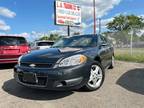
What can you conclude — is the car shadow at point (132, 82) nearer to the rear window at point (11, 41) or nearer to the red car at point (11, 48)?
the red car at point (11, 48)

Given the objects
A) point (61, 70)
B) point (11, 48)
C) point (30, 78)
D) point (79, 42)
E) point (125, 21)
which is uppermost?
point (125, 21)

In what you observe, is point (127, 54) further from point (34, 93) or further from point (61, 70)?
point (61, 70)

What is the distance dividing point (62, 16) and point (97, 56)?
578 inches

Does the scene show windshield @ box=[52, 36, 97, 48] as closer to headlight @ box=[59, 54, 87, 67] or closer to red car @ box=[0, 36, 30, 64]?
headlight @ box=[59, 54, 87, 67]

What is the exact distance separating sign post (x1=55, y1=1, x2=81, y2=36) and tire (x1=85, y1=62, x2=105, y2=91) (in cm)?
1440

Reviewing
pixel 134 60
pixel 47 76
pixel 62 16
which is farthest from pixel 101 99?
pixel 62 16

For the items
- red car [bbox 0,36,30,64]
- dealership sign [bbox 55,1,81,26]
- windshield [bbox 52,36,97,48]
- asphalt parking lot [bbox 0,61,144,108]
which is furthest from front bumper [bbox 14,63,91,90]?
dealership sign [bbox 55,1,81,26]

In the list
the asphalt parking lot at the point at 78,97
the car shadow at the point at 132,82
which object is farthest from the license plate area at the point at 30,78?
the car shadow at the point at 132,82

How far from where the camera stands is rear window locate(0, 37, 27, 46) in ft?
31.3

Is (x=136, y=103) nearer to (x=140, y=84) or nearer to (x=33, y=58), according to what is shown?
(x=140, y=84)

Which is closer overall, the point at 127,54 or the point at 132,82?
the point at 132,82

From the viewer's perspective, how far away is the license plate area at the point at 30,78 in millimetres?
5047

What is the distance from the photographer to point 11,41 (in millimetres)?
9883

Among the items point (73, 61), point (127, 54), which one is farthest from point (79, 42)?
point (127, 54)
